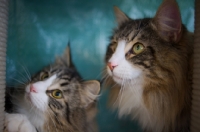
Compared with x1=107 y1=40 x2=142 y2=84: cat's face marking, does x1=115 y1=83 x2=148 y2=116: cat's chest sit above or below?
below

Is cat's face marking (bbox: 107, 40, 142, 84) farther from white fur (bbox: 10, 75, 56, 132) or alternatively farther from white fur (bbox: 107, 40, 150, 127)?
white fur (bbox: 10, 75, 56, 132)

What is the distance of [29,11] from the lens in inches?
73.3

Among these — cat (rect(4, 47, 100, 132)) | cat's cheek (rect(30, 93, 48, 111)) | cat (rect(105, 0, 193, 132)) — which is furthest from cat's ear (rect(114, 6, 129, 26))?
cat's cheek (rect(30, 93, 48, 111))

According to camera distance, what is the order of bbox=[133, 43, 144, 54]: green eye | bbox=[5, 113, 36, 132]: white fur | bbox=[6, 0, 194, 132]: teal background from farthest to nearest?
bbox=[6, 0, 194, 132]: teal background
bbox=[133, 43, 144, 54]: green eye
bbox=[5, 113, 36, 132]: white fur

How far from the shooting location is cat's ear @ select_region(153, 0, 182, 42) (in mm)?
1235

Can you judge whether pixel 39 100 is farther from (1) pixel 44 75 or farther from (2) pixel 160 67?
(2) pixel 160 67

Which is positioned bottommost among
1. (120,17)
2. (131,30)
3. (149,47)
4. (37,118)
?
(37,118)

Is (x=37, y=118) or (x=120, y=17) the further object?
(x=120, y=17)

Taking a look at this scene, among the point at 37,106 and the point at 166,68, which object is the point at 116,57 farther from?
the point at 37,106

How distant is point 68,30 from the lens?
1906 millimetres

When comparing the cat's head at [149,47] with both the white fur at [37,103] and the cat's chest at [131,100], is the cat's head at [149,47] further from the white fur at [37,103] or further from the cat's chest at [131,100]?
the white fur at [37,103]

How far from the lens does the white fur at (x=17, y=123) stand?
1152mm

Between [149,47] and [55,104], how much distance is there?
0.60m

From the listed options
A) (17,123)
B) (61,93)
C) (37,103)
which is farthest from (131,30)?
(17,123)
